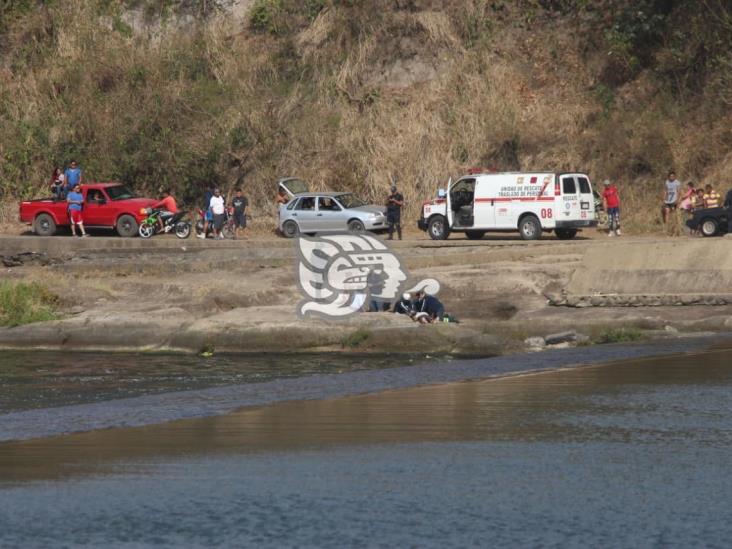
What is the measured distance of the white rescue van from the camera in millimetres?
36688

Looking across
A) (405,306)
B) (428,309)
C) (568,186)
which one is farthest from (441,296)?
(568,186)

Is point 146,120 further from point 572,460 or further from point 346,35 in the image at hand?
point 572,460

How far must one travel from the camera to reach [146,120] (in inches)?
1864

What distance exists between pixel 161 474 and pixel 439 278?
1927 cm

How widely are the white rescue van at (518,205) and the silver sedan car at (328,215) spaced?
2.27 metres

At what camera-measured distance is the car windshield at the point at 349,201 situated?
40719mm

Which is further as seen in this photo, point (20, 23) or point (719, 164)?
point (20, 23)

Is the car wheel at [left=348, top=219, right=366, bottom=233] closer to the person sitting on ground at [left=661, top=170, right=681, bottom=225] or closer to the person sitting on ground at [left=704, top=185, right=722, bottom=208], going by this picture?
the person sitting on ground at [left=661, top=170, right=681, bottom=225]

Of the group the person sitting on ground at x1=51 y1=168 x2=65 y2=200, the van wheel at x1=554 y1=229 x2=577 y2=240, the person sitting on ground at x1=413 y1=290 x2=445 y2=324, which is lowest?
the person sitting on ground at x1=413 y1=290 x2=445 y2=324

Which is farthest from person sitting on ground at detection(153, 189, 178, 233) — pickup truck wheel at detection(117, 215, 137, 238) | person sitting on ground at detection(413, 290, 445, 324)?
person sitting on ground at detection(413, 290, 445, 324)

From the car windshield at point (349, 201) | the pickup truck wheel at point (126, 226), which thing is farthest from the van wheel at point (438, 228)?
the pickup truck wheel at point (126, 226)

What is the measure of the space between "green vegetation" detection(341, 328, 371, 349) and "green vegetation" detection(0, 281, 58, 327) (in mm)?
7440

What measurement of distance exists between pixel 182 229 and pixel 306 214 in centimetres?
385

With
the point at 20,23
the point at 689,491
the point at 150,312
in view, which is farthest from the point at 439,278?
the point at 20,23
